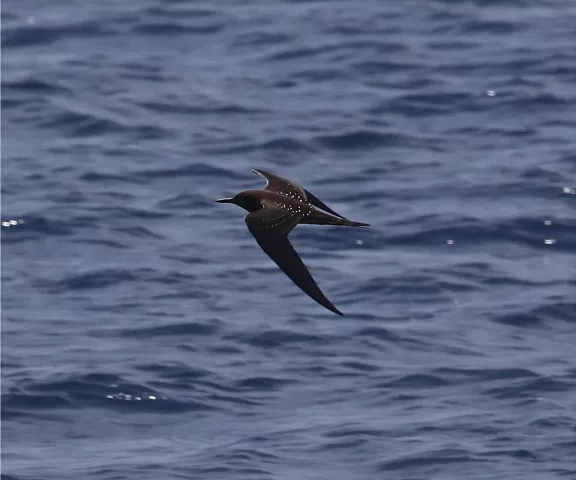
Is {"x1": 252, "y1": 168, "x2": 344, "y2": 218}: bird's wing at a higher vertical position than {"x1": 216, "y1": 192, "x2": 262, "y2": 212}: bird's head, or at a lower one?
lower

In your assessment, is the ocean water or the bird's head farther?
the ocean water

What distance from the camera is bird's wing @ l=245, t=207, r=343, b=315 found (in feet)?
27.1

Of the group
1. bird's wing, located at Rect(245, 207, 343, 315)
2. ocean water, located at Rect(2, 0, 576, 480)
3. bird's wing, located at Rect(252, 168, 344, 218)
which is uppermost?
bird's wing, located at Rect(245, 207, 343, 315)

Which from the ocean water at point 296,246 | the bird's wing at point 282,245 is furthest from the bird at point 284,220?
the ocean water at point 296,246

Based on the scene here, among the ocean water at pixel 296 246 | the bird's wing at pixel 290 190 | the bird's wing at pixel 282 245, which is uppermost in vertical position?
the bird's wing at pixel 282 245

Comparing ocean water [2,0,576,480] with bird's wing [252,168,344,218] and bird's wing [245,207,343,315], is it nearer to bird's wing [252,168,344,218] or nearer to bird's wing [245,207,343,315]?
bird's wing [252,168,344,218]

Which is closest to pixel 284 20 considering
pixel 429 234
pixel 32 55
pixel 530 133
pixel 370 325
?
pixel 32 55

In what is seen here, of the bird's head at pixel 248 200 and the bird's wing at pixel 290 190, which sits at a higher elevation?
the bird's head at pixel 248 200

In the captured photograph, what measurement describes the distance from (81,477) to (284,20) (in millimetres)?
13164

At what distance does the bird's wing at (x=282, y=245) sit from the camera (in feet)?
27.1

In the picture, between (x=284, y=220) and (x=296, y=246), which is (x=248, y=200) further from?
(x=296, y=246)

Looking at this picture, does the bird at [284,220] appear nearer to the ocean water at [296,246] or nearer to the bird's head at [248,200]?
the bird's head at [248,200]

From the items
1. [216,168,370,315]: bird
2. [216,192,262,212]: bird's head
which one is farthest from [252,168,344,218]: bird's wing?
[216,192,262,212]: bird's head

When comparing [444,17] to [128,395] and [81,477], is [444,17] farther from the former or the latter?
[81,477]
